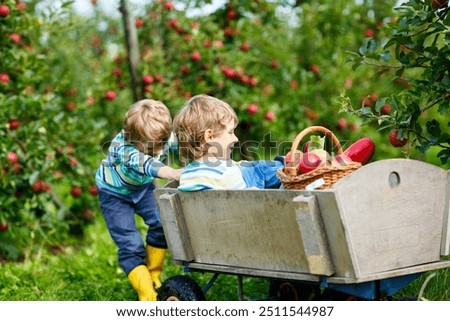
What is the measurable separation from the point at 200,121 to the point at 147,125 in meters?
0.40

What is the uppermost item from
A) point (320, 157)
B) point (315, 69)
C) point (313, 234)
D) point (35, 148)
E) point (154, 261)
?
point (320, 157)

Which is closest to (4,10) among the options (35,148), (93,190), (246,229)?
(35,148)

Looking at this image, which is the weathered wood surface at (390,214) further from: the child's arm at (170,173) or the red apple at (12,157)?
the red apple at (12,157)

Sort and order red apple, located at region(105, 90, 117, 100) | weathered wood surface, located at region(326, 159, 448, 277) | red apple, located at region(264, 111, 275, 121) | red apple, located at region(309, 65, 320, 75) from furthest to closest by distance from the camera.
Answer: red apple, located at region(309, 65, 320, 75) → red apple, located at region(264, 111, 275, 121) → red apple, located at region(105, 90, 117, 100) → weathered wood surface, located at region(326, 159, 448, 277)

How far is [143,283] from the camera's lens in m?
3.58

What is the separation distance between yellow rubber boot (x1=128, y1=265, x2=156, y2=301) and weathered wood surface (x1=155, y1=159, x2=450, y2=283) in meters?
0.54

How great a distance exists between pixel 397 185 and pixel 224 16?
3577 millimetres

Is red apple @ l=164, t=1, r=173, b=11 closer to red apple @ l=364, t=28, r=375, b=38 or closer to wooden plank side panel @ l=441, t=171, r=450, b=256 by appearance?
red apple @ l=364, t=28, r=375, b=38

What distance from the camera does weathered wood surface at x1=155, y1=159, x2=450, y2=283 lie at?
101 inches

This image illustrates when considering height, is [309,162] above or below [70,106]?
above

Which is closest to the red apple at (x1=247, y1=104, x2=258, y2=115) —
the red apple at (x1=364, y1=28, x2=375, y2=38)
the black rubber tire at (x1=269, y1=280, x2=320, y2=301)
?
the red apple at (x1=364, y1=28, x2=375, y2=38)

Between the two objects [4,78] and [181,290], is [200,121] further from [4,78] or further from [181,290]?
[4,78]

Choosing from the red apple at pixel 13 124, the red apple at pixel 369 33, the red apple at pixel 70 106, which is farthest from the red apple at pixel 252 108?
the red apple at pixel 13 124
